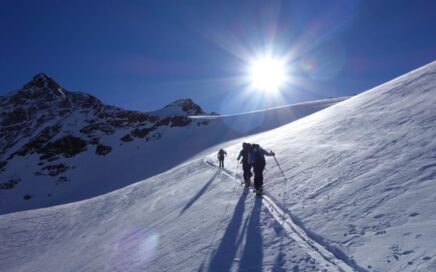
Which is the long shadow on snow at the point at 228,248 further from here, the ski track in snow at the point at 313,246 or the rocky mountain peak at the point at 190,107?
the rocky mountain peak at the point at 190,107

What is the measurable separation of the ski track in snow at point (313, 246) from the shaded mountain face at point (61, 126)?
59549mm

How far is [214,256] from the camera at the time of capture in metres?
7.34

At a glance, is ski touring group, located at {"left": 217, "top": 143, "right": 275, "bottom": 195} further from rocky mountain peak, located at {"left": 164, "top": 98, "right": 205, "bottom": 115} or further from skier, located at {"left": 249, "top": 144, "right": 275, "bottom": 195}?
rocky mountain peak, located at {"left": 164, "top": 98, "right": 205, "bottom": 115}

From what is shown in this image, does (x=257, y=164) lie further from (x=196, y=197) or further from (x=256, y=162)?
(x=196, y=197)

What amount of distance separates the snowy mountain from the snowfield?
107ft

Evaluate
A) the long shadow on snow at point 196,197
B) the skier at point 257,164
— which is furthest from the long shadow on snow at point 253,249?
the long shadow on snow at point 196,197

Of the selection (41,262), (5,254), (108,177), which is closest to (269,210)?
(41,262)

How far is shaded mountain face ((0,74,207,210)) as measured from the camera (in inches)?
2781

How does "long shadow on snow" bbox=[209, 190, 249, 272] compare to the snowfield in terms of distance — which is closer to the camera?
the snowfield

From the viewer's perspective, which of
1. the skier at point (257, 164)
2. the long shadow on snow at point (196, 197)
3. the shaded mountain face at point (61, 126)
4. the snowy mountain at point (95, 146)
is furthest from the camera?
the shaded mountain face at point (61, 126)

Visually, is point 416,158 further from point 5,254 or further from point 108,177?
point 108,177

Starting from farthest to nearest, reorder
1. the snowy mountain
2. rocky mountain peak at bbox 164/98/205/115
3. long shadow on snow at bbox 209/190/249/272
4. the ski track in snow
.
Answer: rocky mountain peak at bbox 164/98/205/115 → the snowy mountain → long shadow on snow at bbox 209/190/249/272 → the ski track in snow

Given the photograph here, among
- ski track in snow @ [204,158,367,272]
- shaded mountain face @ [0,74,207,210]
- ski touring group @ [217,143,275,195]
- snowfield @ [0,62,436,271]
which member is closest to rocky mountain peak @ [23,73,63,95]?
shaded mountain face @ [0,74,207,210]

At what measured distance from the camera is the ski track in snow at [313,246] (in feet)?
18.4
